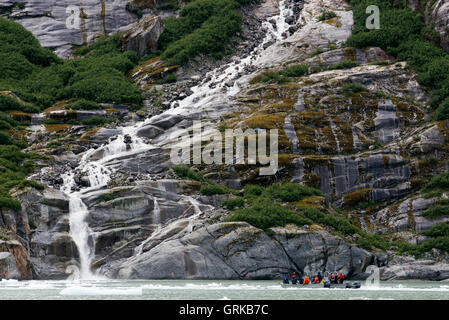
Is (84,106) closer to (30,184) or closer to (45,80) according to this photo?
(45,80)

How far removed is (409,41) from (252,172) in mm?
37621

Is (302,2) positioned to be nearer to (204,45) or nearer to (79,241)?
(204,45)

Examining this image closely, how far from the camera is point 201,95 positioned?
9219 centimetres

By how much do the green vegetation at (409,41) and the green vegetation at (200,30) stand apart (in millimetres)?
21226

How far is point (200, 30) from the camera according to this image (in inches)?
4451

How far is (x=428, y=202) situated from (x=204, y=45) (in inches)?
1988

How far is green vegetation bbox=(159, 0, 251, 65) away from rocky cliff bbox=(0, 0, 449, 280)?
2.03 m

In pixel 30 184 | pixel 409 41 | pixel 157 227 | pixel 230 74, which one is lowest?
pixel 157 227

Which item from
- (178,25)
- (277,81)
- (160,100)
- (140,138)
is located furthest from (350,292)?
(178,25)

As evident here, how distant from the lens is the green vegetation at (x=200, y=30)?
107 meters

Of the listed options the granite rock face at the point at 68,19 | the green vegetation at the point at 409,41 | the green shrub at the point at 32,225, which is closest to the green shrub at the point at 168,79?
the granite rock face at the point at 68,19

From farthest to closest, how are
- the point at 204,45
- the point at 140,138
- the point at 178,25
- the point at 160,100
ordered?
the point at 178,25 → the point at 204,45 → the point at 160,100 → the point at 140,138

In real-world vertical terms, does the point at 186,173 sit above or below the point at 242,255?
above

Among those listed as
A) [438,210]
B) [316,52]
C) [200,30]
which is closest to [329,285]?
[438,210]
